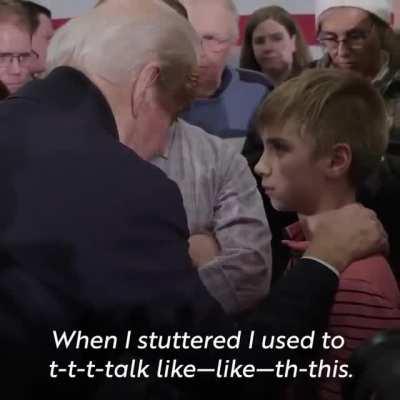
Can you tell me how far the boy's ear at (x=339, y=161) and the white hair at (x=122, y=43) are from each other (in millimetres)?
345

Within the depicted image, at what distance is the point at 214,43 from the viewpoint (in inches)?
78.6

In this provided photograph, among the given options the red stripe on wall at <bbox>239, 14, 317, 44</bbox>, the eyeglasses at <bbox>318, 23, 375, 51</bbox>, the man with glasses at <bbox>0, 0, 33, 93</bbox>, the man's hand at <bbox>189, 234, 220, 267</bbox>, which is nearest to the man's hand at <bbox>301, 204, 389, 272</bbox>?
the man's hand at <bbox>189, 234, 220, 267</bbox>

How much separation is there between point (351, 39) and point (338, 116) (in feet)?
1.70

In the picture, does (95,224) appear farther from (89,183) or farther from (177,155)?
(177,155)

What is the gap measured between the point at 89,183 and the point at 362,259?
444 millimetres

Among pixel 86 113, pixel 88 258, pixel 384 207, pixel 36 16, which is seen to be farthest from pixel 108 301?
pixel 36 16

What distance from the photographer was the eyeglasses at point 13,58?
95.4 inches

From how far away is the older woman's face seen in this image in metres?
2.72

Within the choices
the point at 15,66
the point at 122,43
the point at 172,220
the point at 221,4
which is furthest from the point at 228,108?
the point at 172,220

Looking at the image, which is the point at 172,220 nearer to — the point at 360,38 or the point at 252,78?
the point at 360,38

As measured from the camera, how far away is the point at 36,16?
2596 millimetres

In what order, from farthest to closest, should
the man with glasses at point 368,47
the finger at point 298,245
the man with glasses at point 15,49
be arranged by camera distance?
the man with glasses at point 15,49
the man with glasses at point 368,47
the finger at point 298,245

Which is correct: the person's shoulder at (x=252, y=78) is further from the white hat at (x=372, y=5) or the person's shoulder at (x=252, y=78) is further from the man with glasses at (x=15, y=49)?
the man with glasses at (x=15, y=49)

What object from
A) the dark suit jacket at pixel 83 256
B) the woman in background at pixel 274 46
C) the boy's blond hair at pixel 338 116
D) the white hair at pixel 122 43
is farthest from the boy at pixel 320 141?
the woman in background at pixel 274 46
